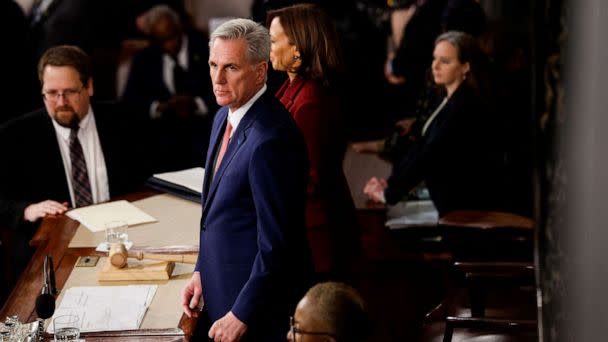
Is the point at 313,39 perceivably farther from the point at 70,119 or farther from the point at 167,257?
the point at 70,119

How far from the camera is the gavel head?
2.98 meters

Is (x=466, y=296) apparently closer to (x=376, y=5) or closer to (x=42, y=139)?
(x=42, y=139)

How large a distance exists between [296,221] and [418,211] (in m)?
2.08

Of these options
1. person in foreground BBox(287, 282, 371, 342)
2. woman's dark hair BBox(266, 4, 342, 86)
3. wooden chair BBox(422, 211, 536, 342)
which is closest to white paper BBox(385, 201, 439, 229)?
wooden chair BBox(422, 211, 536, 342)

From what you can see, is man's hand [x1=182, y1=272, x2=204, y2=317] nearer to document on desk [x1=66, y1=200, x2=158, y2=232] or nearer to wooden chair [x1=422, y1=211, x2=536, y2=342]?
document on desk [x1=66, y1=200, x2=158, y2=232]

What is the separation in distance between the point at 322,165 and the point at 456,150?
117cm

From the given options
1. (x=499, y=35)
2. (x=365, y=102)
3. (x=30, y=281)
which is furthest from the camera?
(x=365, y=102)

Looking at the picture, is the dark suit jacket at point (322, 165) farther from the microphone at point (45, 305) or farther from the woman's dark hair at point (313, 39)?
the microphone at point (45, 305)

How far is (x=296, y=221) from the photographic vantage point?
2.68m

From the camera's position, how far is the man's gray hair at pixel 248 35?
269cm

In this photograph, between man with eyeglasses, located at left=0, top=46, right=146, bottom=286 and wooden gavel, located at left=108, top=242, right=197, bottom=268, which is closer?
wooden gavel, located at left=108, top=242, right=197, bottom=268

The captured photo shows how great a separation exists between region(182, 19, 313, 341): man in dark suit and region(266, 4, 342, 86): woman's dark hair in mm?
655

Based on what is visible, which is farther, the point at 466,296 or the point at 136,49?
the point at 136,49

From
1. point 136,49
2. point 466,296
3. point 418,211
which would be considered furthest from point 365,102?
point 466,296
